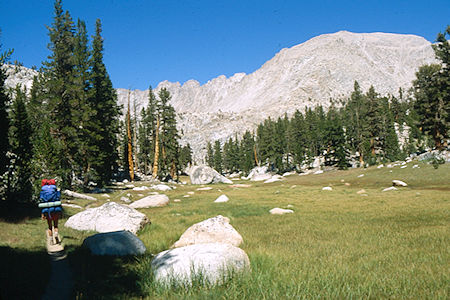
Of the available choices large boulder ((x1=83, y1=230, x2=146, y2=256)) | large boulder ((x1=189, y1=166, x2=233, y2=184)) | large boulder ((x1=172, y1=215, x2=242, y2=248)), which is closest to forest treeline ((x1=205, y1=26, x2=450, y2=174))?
large boulder ((x1=189, y1=166, x2=233, y2=184))

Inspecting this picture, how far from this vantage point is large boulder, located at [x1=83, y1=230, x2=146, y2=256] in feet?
24.5

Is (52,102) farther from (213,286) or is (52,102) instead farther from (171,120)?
(213,286)

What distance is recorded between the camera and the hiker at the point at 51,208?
887 cm

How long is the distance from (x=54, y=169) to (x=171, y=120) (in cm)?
3347

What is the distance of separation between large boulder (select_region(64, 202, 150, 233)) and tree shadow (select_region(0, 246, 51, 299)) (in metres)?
4.29

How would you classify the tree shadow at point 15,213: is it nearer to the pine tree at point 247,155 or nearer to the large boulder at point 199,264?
the large boulder at point 199,264

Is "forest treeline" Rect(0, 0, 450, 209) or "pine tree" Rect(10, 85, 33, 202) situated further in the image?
"forest treeline" Rect(0, 0, 450, 209)

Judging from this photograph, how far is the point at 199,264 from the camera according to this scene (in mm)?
5340

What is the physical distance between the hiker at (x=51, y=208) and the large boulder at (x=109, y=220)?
234 cm

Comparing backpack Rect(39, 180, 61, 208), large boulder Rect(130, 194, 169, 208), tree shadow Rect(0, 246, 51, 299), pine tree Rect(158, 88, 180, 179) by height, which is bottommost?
large boulder Rect(130, 194, 169, 208)

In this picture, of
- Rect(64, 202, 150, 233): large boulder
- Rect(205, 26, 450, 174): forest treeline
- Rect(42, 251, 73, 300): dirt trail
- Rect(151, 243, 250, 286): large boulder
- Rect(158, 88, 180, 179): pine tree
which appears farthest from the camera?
Rect(158, 88, 180, 179): pine tree

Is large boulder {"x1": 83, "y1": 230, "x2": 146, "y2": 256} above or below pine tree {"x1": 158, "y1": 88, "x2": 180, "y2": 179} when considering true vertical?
below

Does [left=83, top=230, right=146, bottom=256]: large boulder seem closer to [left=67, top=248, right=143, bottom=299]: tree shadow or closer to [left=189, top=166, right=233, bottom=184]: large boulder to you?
[left=67, top=248, right=143, bottom=299]: tree shadow

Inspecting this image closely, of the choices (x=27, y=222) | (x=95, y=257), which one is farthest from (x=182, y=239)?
(x=27, y=222)
